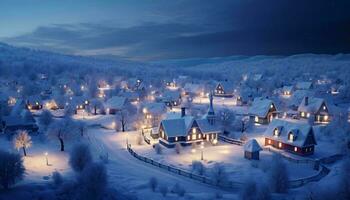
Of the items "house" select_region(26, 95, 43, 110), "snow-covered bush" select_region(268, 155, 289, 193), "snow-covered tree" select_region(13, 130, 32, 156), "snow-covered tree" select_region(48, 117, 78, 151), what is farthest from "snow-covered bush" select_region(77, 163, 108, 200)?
"house" select_region(26, 95, 43, 110)

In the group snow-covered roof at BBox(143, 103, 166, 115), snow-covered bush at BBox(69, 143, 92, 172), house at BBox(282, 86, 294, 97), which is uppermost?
house at BBox(282, 86, 294, 97)

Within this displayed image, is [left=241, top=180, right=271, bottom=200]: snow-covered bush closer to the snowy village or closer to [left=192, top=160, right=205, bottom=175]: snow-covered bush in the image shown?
the snowy village

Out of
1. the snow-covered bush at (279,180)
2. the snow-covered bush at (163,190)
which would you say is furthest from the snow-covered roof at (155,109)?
the snow-covered bush at (279,180)

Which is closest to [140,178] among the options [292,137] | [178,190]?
[178,190]

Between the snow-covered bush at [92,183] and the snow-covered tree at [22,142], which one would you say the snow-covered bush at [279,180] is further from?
the snow-covered tree at [22,142]

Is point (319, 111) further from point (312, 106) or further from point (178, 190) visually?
point (178, 190)

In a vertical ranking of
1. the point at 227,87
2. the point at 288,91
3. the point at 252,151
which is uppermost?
the point at 227,87
